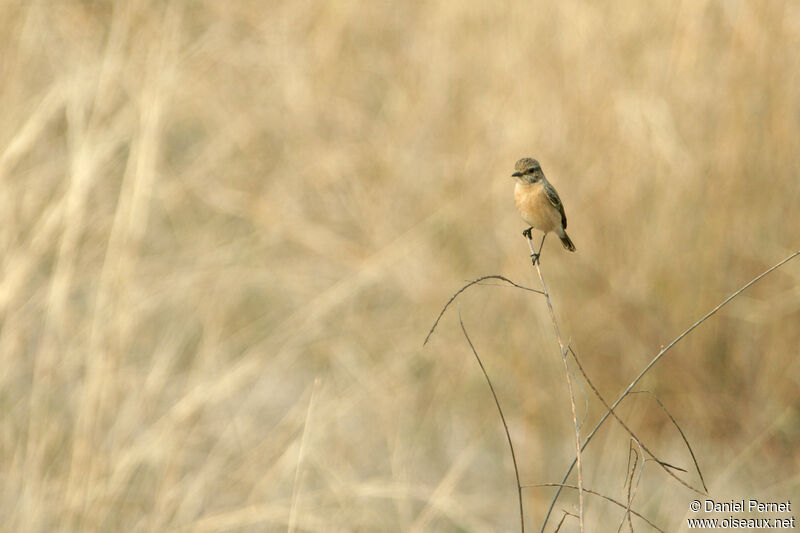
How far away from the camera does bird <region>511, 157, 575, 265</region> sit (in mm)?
1971

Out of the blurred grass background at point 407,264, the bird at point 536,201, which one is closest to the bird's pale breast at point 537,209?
the bird at point 536,201

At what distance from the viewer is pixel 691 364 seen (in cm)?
431

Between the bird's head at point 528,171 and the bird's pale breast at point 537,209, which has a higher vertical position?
the bird's head at point 528,171

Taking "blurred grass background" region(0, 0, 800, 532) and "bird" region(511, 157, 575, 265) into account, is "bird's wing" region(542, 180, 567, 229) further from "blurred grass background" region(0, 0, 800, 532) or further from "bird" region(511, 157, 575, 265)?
"blurred grass background" region(0, 0, 800, 532)

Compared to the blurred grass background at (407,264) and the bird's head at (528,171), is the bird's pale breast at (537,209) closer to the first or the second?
the bird's head at (528,171)

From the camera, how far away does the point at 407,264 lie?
4.64 metres

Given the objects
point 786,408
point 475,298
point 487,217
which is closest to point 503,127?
point 487,217

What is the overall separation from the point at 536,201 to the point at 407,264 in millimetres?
2669

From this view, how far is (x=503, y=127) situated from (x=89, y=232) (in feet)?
6.67

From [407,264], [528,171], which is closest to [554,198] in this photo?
[528,171]

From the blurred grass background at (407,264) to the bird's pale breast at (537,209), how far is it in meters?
1.47

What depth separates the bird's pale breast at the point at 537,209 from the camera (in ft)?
6.45

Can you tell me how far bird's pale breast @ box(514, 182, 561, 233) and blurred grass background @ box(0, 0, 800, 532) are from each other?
1.47 metres

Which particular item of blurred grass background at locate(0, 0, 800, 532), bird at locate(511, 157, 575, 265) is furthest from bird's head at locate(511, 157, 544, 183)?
blurred grass background at locate(0, 0, 800, 532)
